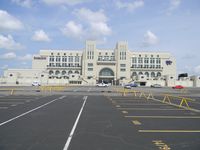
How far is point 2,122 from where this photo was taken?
10906 millimetres

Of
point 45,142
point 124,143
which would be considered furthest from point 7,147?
point 124,143

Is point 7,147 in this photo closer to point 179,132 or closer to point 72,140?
point 72,140

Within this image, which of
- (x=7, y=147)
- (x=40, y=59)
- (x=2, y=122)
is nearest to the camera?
(x=7, y=147)

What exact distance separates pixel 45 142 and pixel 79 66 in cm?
15090

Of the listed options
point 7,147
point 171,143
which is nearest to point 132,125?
point 171,143

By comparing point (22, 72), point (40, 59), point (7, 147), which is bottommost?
point (7, 147)

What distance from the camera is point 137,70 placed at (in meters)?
157

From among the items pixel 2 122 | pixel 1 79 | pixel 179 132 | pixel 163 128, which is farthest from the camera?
pixel 1 79

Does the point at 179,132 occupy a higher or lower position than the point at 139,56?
lower

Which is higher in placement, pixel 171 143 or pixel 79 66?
pixel 79 66

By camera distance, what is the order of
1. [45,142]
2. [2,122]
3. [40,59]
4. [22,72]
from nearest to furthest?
[45,142] < [2,122] < [22,72] < [40,59]

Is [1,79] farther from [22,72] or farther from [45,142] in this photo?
[45,142]

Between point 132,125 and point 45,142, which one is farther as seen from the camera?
point 132,125

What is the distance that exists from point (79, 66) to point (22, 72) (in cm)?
3670
